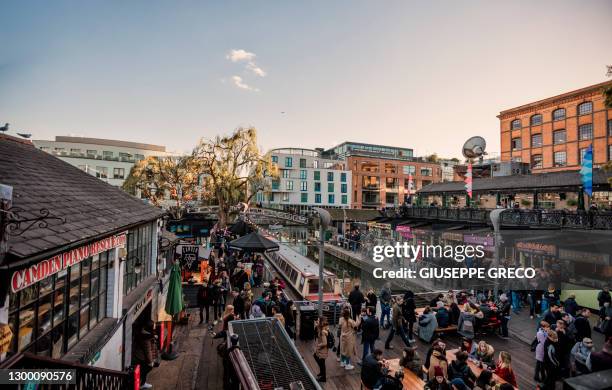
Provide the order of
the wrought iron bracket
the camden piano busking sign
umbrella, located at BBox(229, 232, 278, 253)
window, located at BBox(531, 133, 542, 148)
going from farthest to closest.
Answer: window, located at BBox(531, 133, 542, 148), umbrella, located at BBox(229, 232, 278, 253), the camden piano busking sign, the wrought iron bracket

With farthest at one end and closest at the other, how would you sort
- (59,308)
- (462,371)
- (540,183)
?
(540,183) < (462,371) < (59,308)

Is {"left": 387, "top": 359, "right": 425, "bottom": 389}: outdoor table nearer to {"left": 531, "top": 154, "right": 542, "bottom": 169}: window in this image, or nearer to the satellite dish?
the satellite dish

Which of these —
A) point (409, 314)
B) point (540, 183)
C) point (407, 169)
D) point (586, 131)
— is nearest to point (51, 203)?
point (409, 314)

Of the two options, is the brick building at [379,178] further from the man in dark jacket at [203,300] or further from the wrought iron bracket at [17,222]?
the wrought iron bracket at [17,222]

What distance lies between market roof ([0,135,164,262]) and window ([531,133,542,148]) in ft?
160

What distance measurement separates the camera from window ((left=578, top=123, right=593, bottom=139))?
35.4 meters

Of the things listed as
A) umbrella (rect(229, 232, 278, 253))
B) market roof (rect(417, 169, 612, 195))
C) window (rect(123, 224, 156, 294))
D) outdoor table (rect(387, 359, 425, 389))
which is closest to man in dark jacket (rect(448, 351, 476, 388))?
outdoor table (rect(387, 359, 425, 389))

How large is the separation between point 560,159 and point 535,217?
88.5 feet

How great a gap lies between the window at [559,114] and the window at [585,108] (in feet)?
5.84

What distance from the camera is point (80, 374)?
3904 millimetres

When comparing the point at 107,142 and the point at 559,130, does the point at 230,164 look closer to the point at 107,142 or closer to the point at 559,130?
the point at 559,130

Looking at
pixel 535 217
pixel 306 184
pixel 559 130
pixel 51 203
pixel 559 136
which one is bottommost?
pixel 535 217

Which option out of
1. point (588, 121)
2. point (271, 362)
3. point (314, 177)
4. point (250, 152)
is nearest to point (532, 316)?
point (271, 362)

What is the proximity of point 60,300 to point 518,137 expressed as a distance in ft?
173
